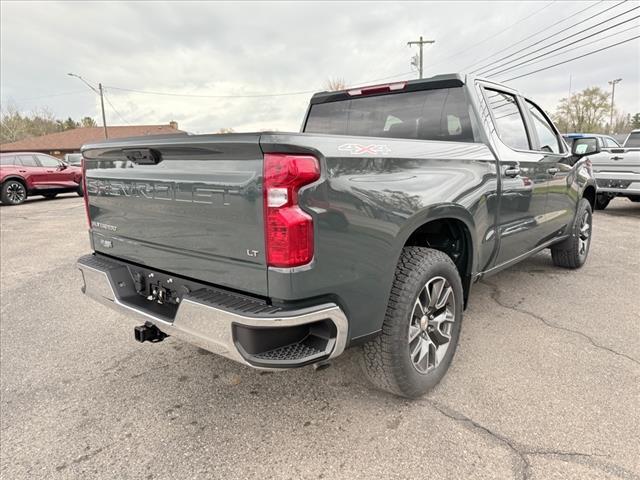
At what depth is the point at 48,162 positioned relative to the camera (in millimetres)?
14734

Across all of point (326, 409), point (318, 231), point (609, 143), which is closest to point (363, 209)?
point (318, 231)

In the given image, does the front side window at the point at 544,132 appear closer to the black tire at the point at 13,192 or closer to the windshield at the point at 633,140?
the windshield at the point at 633,140

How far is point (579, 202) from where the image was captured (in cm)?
489

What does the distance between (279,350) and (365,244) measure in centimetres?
62

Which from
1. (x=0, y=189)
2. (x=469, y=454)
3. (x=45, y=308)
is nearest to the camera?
(x=469, y=454)

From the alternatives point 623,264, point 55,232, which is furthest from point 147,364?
point 55,232

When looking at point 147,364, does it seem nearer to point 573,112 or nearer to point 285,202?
point 285,202

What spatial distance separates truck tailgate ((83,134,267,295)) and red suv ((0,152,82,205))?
1378cm

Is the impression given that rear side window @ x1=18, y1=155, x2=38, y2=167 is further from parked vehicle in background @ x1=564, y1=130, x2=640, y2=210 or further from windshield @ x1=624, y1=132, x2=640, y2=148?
windshield @ x1=624, y1=132, x2=640, y2=148

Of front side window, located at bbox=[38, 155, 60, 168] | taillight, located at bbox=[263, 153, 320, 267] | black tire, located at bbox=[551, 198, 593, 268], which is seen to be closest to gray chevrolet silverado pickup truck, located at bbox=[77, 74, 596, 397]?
taillight, located at bbox=[263, 153, 320, 267]

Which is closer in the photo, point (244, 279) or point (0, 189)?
point (244, 279)

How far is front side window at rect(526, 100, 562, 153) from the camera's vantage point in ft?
13.4

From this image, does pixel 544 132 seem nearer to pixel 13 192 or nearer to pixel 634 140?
pixel 634 140

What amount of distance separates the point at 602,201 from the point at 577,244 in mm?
6520
